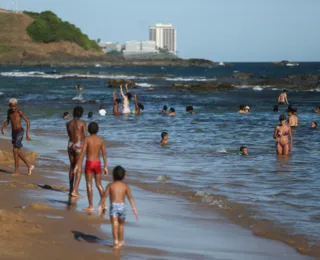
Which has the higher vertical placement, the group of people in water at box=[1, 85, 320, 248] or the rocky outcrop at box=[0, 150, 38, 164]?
the group of people in water at box=[1, 85, 320, 248]

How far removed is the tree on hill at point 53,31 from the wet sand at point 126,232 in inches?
6507

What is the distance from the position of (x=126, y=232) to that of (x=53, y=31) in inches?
6865

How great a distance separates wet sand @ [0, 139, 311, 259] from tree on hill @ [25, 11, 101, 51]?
165m

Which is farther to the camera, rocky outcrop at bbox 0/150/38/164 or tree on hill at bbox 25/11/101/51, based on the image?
tree on hill at bbox 25/11/101/51

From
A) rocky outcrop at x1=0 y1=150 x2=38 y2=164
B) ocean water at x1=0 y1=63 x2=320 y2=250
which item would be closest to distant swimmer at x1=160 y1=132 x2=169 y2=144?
ocean water at x1=0 y1=63 x2=320 y2=250

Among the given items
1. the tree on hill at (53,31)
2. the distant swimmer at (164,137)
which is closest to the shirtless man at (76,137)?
the distant swimmer at (164,137)

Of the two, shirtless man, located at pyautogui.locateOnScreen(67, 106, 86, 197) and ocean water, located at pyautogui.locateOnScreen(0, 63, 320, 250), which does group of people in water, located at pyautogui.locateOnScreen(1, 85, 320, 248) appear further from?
ocean water, located at pyautogui.locateOnScreen(0, 63, 320, 250)

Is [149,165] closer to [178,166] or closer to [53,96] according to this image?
[178,166]

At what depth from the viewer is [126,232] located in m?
8.67

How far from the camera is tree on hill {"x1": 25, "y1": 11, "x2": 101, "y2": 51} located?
566ft

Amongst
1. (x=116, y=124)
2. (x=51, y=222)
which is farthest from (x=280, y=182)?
(x=116, y=124)

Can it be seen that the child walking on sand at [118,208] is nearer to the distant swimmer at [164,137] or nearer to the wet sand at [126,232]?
the wet sand at [126,232]

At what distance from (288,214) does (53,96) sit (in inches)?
1440

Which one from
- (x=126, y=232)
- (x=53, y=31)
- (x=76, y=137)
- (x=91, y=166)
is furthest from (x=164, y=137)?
(x=53, y=31)
